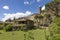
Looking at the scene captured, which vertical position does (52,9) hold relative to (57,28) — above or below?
above

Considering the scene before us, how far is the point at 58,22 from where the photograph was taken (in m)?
15.7

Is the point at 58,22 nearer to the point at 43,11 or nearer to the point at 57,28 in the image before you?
the point at 57,28

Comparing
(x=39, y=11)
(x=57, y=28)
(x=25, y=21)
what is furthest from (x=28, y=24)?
A: (x=57, y=28)

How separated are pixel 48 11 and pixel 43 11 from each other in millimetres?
→ 3920

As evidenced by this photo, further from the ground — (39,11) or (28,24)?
(39,11)

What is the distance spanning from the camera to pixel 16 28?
54.9 meters

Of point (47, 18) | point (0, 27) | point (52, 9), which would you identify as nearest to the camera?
point (0, 27)

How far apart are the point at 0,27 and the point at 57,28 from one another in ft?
146

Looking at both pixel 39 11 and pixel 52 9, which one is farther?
pixel 39 11

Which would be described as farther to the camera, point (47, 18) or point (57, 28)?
point (47, 18)

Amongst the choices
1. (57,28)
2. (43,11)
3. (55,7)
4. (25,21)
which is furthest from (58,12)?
(57,28)

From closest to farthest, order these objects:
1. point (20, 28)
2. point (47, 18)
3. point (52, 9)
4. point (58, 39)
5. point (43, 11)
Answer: point (58, 39)
point (20, 28)
point (47, 18)
point (52, 9)
point (43, 11)

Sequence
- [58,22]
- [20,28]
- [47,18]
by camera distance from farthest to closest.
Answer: [47,18] → [20,28] → [58,22]

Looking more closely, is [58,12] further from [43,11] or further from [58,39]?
[58,39]
